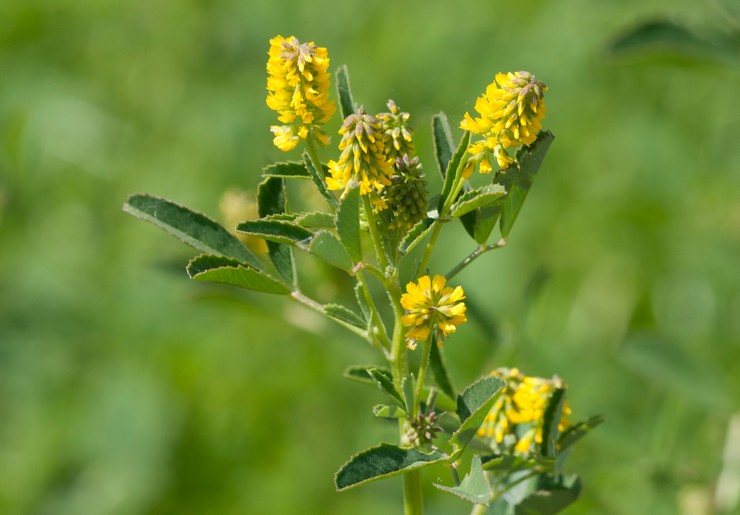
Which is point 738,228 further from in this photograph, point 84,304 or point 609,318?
point 84,304

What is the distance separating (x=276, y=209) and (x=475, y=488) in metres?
0.57

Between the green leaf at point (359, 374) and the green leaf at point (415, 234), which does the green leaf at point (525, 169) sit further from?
the green leaf at point (359, 374)

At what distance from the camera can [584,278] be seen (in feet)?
13.8

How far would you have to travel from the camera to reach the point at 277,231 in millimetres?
1327

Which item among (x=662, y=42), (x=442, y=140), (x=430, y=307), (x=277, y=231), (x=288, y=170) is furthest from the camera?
(x=662, y=42)

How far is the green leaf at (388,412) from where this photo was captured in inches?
50.7

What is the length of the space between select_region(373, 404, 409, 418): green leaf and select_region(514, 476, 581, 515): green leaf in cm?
31

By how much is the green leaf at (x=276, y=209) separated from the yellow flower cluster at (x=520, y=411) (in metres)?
0.40

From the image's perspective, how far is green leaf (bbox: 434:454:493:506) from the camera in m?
1.20

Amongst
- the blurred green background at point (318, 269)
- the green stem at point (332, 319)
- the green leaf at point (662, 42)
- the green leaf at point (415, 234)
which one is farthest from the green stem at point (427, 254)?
the green leaf at point (662, 42)

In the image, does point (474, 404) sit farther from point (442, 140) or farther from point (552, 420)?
point (442, 140)

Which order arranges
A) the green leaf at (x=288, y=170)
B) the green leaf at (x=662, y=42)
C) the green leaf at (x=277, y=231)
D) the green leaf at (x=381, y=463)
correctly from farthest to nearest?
the green leaf at (x=662, y=42) → the green leaf at (x=288, y=170) → the green leaf at (x=277, y=231) → the green leaf at (x=381, y=463)

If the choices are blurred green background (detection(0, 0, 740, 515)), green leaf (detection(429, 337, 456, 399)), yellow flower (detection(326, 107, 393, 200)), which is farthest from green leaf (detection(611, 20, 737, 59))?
yellow flower (detection(326, 107, 393, 200))

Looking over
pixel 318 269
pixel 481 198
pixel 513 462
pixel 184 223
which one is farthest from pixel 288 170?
pixel 318 269
